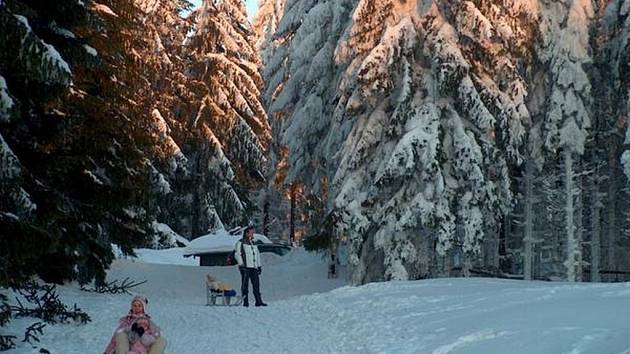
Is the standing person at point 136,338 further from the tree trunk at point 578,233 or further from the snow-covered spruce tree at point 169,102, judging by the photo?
the tree trunk at point 578,233

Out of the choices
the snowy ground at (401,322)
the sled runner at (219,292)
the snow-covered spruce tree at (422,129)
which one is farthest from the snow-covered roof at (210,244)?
the snowy ground at (401,322)

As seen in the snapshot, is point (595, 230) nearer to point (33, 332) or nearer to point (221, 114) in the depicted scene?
point (221, 114)

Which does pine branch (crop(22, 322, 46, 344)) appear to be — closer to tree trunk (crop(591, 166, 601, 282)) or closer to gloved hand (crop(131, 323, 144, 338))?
gloved hand (crop(131, 323, 144, 338))

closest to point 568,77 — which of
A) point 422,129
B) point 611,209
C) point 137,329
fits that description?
point 422,129

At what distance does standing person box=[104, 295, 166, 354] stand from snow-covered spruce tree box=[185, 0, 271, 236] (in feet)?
77.8

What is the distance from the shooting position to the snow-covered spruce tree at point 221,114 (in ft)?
107

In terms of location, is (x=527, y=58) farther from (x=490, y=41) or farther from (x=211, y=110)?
(x=211, y=110)

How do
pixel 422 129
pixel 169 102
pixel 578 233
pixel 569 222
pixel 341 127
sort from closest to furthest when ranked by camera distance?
pixel 422 129 < pixel 341 127 < pixel 569 222 < pixel 578 233 < pixel 169 102

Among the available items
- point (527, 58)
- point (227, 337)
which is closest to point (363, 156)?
point (527, 58)

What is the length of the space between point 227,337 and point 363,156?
387 inches

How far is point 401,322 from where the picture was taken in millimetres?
12539

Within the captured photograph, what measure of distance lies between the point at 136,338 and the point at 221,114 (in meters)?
24.7

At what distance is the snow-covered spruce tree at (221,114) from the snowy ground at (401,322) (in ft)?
51.1

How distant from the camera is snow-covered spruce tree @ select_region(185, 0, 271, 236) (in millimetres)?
32688
